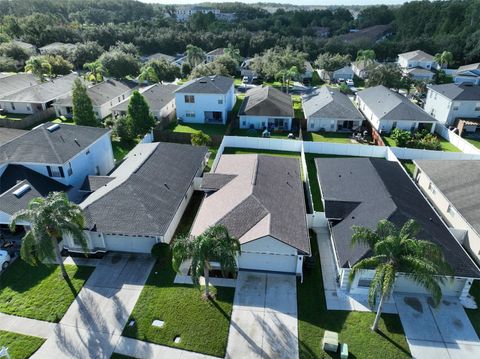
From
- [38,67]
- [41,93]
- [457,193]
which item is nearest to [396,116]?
[457,193]

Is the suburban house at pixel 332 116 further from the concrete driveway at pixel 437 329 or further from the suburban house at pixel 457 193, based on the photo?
the concrete driveway at pixel 437 329

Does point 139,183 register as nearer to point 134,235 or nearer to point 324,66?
point 134,235

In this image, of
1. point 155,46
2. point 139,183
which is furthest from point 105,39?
point 139,183

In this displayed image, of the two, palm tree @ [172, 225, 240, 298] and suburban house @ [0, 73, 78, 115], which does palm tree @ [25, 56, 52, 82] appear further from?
palm tree @ [172, 225, 240, 298]

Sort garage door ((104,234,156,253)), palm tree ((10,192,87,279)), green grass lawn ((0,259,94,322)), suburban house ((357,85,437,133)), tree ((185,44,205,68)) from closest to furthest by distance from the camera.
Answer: palm tree ((10,192,87,279))
green grass lawn ((0,259,94,322))
garage door ((104,234,156,253))
suburban house ((357,85,437,133))
tree ((185,44,205,68))

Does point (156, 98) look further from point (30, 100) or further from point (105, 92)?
point (30, 100)

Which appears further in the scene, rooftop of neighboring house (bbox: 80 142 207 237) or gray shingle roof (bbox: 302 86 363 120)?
gray shingle roof (bbox: 302 86 363 120)

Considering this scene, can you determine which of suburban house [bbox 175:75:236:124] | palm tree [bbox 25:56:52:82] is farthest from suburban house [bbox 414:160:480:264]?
palm tree [bbox 25:56:52:82]

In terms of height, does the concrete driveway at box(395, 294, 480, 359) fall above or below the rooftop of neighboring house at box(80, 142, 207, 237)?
below
